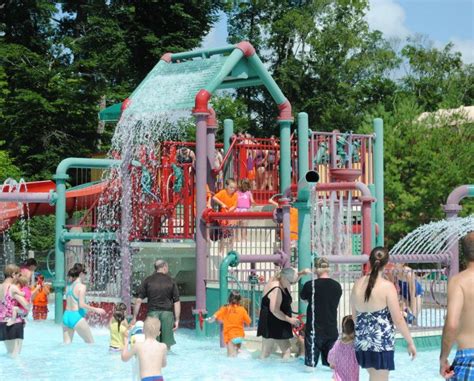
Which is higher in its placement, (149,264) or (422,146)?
(422,146)

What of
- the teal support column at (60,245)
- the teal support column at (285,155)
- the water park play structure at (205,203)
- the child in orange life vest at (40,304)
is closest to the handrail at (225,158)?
the water park play structure at (205,203)

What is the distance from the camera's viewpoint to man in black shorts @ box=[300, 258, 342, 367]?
10758mm

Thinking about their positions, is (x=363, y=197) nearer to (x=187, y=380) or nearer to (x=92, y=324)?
(x=187, y=380)

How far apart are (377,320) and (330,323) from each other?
3283 millimetres

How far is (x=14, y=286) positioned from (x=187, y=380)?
2916 mm

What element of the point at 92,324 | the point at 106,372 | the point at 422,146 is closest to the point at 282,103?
the point at 92,324

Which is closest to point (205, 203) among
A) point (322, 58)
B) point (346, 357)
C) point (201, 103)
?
point (201, 103)

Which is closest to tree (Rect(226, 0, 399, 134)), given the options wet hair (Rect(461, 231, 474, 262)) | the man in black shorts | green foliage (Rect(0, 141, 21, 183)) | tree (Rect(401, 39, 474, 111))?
tree (Rect(401, 39, 474, 111))

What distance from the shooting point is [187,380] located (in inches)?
430

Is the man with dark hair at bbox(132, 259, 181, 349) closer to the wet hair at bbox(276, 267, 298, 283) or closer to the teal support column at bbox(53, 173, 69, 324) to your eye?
the wet hair at bbox(276, 267, 298, 283)

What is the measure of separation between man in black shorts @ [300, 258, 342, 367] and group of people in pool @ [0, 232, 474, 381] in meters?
0.01

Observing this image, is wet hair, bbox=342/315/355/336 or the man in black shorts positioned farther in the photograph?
the man in black shorts

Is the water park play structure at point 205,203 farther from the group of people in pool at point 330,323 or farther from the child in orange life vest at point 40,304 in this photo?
the group of people in pool at point 330,323

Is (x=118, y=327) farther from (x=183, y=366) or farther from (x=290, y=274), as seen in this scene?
(x=290, y=274)
